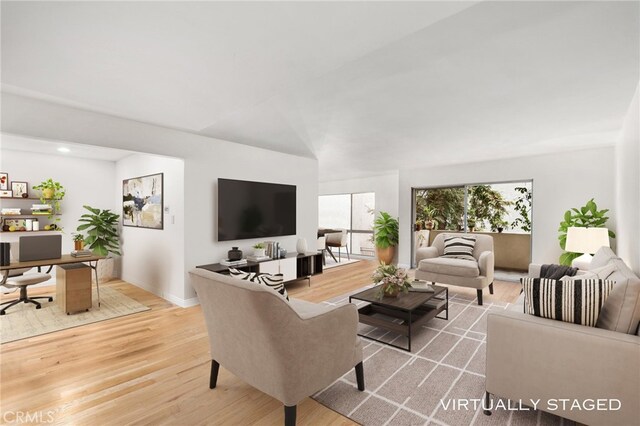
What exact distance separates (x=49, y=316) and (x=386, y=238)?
6.17 metres

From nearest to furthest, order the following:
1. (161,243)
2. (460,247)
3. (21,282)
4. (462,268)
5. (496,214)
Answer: (21,282), (462,268), (161,243), (460,247), (496,214)

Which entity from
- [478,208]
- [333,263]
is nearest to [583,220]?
[478,208]

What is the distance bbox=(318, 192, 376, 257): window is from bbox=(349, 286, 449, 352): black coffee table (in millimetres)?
A: 5041

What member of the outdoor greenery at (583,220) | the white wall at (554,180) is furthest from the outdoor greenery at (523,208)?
the outdoor greenery at (583,220)

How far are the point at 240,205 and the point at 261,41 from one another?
2.93 metres

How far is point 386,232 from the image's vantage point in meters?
7.26

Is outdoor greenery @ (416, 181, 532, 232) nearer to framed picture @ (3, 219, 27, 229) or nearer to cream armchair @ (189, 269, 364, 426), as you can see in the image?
cream armchair @ (189, 269, 364, 426)

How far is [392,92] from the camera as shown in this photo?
2762 millimetres

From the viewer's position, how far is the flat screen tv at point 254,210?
4.25m

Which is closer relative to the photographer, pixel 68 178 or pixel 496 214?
pixel 68 178

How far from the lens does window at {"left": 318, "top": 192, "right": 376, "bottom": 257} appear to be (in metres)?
8.37

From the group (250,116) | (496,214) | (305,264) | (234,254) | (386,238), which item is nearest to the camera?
(250,116)

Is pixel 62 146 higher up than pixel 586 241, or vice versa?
pixel 62 146

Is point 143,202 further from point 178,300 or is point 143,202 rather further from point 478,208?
point 478,208
